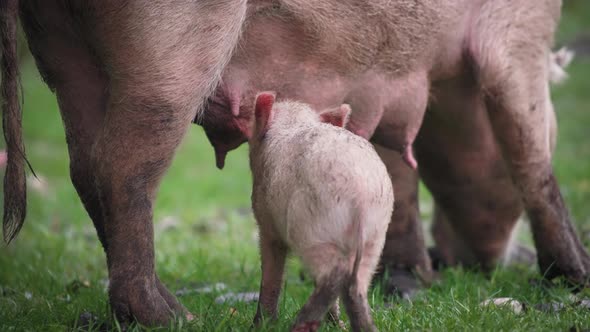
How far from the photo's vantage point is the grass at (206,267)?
11.4 feet

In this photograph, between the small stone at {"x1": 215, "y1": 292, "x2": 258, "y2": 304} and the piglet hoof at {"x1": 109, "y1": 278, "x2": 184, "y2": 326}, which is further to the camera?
the small stone at {"x1": 215, "y1": 292, "x2": 258, "y2": 304}

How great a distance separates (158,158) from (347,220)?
91 cm

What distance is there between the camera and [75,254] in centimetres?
581

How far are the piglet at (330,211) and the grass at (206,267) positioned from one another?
391 mm

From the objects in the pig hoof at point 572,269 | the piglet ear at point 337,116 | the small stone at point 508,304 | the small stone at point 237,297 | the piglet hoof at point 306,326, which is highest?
the piglet ear at point 337,116

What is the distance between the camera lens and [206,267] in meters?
5.23

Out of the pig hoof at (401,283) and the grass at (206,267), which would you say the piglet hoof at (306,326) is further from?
the pig hoof at (401,283)

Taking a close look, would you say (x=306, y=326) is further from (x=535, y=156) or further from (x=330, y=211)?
(x=535, y=156)

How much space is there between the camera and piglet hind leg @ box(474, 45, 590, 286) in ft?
14.8

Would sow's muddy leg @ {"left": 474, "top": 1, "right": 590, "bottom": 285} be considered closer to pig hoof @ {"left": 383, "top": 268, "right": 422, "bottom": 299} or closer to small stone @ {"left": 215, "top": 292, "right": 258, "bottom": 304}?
pig hoof @ {"left": 383, "top": 268, "right": 422, "bottom": 299}

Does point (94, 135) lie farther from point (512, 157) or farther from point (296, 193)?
point (512, 157)

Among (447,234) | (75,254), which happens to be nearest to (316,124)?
(447,234)

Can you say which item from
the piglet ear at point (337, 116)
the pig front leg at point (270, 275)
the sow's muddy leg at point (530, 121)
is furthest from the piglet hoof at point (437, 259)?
the pig front leg at point (270, 275)

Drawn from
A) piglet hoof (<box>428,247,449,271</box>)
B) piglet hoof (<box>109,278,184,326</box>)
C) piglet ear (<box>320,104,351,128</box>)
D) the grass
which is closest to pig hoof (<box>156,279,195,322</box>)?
the grass
